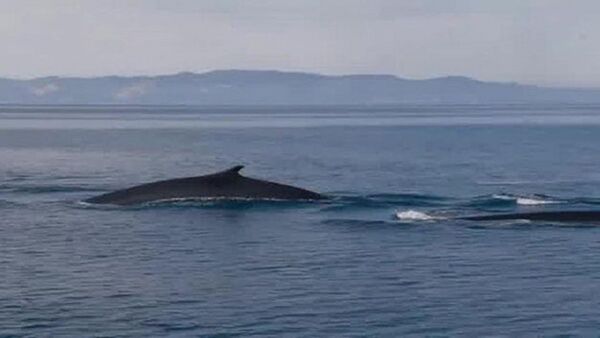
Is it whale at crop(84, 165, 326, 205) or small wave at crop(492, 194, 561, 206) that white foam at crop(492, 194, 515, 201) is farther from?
whale at crop(84, 165, 326, 205)

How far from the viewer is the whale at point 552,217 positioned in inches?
1502

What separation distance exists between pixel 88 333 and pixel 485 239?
1497cm

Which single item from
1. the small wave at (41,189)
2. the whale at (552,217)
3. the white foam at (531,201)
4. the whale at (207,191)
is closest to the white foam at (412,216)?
the whale at (552,217)

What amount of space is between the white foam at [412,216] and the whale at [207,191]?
12.9 feet

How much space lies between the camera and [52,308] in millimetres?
24047

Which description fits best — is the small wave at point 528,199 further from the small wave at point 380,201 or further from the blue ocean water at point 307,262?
the small wave at point 380,201

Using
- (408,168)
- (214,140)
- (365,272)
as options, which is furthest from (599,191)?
(214,140)

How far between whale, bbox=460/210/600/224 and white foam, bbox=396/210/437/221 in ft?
3.65

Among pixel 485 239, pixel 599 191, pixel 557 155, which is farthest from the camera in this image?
pixel 557 155

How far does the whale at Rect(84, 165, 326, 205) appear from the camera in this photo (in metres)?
42.7

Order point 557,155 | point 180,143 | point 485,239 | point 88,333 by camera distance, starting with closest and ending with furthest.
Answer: point 88,333 → point 485,239 → point 557,155 → point 180,143

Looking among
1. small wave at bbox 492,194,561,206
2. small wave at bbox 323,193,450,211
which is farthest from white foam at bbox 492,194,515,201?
small wave at bbox 323,193,450,211

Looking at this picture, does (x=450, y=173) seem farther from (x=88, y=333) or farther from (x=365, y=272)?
(x=88, y=333)

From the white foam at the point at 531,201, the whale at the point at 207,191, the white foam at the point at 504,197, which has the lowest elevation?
the white foam at the point at 531,201
